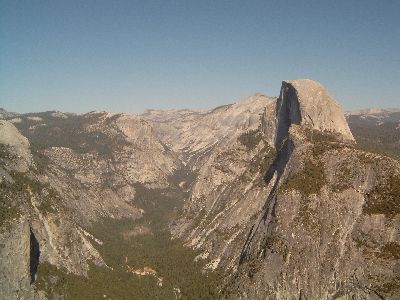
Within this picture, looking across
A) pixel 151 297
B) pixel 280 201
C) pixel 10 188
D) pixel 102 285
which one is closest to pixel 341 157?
pixel 280 201

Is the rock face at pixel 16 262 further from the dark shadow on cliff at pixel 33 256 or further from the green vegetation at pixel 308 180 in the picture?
the green vegetation at pixel 308 180

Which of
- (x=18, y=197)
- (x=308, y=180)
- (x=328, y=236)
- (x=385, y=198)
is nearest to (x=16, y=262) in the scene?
(x=18, y=197)

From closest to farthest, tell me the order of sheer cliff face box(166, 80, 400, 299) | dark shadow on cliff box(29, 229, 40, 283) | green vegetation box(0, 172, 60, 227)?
sheer cliff face box(166, 80, 400, 299)
green vegetation box(0, 172, 60, 227)
dark shadow on cliff box(29, 229, 40, 283)

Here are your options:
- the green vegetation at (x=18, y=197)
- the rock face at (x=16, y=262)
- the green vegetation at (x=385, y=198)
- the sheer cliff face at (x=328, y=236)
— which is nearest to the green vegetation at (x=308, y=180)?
the sheer cliff face at (x=328, y=236)

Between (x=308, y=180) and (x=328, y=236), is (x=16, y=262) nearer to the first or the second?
(x=328, y=236)

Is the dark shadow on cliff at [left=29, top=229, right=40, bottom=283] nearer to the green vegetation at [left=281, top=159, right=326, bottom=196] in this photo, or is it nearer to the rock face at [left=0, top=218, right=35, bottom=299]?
the rock face at [left=0, top=218, right=35, bottom=299]

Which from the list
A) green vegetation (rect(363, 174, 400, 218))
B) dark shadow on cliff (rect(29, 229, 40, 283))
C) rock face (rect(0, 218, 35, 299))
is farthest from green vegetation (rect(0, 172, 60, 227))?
green vegetation (rect(363, 174, 400, 218))
